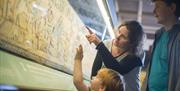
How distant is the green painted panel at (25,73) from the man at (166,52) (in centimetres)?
58

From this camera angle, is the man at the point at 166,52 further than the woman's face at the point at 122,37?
No

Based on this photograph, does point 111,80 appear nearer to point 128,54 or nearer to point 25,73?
point 128,54

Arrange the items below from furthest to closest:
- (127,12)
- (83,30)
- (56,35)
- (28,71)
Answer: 1. (127,12)
2. (83,30)
3. (56,35)
4. (28,71)

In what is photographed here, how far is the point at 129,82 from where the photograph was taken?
6.63ft

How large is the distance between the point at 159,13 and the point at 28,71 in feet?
2.98

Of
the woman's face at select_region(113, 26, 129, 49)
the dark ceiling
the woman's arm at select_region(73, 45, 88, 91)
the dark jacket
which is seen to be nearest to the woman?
the woman's face at select_region(113, 26, 129, 49)

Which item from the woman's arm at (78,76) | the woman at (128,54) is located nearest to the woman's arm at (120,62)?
the woman at (128,54)

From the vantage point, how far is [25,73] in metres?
1.34

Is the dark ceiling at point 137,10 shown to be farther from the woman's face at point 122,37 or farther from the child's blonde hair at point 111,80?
the child's blonde hair at point 111,80

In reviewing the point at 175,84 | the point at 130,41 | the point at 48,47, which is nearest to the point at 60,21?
the point at 48,47

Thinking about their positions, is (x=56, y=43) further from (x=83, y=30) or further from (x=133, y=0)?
(x=133, y=0)

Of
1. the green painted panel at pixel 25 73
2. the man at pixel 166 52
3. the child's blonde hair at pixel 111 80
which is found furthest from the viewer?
the man at pixel 166 52

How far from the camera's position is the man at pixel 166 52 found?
1.76 m

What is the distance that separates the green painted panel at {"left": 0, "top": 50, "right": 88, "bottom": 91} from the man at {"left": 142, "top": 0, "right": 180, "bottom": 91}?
0.58 metres
